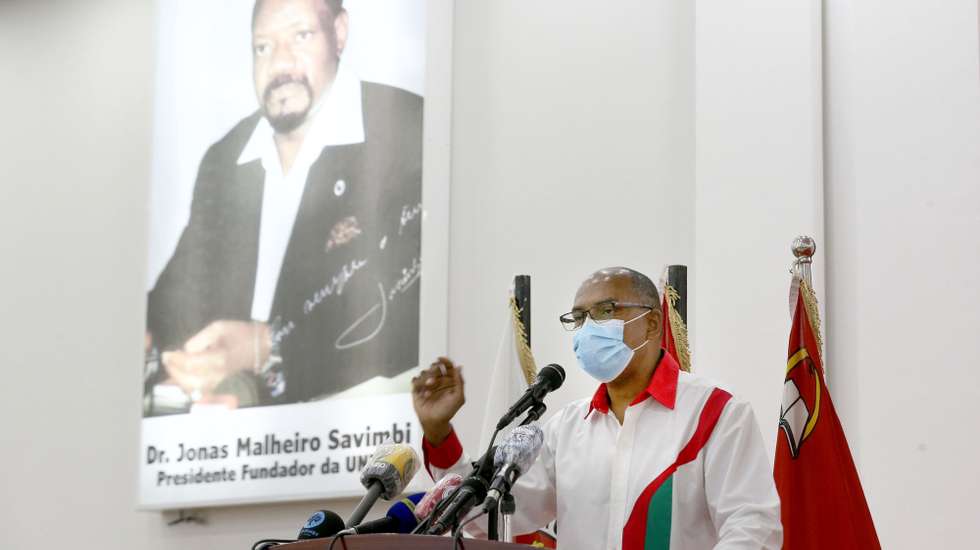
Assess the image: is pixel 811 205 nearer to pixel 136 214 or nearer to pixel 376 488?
pixel 376 488

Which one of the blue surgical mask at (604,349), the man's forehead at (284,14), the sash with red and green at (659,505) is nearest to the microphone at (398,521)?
the sash with red and green at (659,505)

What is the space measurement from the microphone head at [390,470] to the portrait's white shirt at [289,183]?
3333mm

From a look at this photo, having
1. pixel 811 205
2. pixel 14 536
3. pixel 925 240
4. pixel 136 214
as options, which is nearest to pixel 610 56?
pixel 811 205

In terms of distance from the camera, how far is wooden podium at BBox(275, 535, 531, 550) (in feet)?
8.76

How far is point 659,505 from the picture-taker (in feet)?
11.9

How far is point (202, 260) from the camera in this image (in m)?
6.56

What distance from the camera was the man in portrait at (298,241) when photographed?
607cm

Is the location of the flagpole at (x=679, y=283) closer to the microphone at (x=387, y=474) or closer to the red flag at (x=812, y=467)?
the red flag at (x=812, y=467)

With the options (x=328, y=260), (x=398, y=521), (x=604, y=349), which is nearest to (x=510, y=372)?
(x=604, y=349)

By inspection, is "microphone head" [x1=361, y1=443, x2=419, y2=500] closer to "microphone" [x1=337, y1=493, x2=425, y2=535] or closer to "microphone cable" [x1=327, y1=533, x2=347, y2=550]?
"microphone" [x1=337, y1=493, x2=425, y2=535]

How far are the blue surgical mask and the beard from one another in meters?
2.99

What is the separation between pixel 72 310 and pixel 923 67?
4427mm

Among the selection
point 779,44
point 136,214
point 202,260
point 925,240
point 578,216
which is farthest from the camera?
point 136,214
